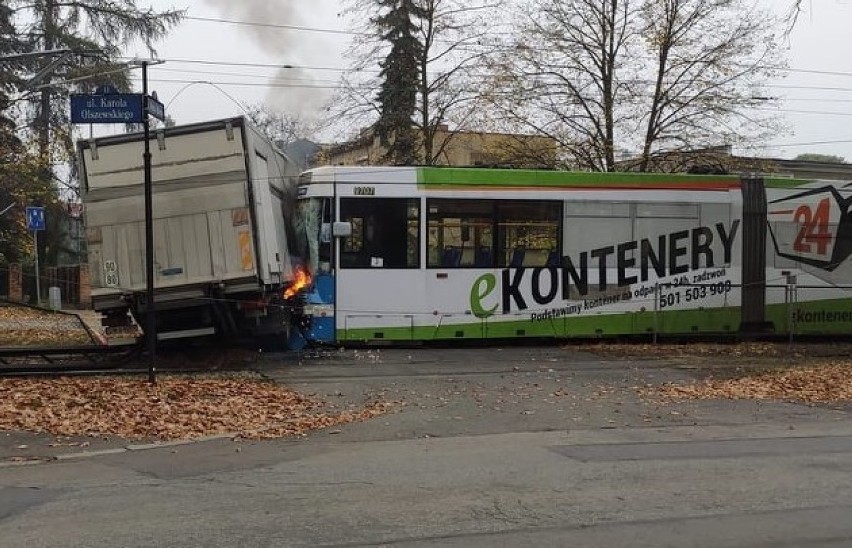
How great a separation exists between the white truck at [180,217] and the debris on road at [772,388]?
21.6 feet

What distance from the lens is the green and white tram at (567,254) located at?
15.3 m

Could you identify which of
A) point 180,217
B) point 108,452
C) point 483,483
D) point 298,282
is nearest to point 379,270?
point 298,282

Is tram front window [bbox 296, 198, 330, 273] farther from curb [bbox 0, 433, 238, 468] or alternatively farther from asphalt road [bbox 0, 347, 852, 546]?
→ curb [bbox 0, 433, 238, 468]

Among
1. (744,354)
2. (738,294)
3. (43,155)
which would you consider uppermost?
(43,155)

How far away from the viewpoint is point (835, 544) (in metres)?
5.04

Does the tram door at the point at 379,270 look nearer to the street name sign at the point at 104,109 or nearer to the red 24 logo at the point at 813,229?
the street name sign at the point at 104,109

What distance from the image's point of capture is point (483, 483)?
650 centimetres

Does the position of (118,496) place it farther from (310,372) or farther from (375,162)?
(375,162)

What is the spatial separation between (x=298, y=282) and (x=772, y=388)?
8305 mm

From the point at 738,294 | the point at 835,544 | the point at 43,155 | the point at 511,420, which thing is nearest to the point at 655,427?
the point at 511,420

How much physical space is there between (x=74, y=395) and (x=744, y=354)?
1218cm

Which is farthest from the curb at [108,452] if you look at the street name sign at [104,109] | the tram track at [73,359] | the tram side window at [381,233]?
the tram side window at [381,233]

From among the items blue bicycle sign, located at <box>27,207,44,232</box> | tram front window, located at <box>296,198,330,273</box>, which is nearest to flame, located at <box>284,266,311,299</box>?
tram front window, located at <box>296,198,330,273</box>

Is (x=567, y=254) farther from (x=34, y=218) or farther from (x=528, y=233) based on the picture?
(x=34, y=218)
